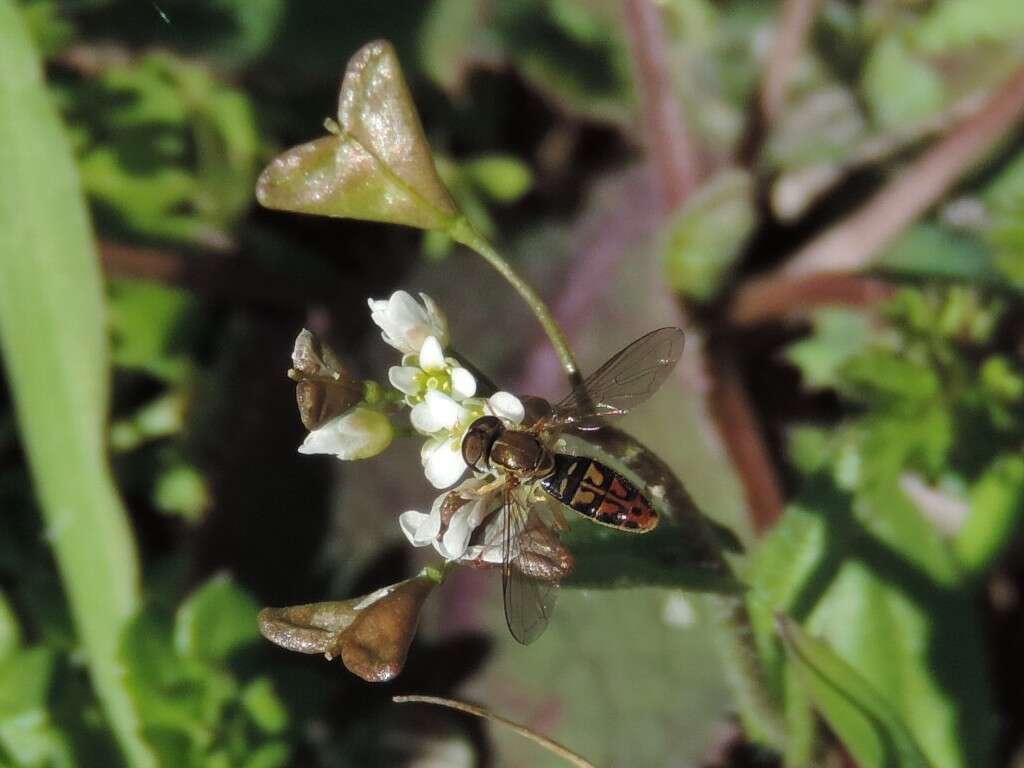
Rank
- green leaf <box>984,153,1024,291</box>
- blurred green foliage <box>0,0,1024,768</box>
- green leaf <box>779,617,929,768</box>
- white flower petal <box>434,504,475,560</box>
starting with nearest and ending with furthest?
white flower petal <box>434,504,475,560</box>, green leaf <box>779,617,929,768</box>, blurred green foliage <box>0,0,1024,768</box>, green leaf <box>984,153,1024,291</box>

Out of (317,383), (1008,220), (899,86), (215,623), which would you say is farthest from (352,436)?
(899,86)

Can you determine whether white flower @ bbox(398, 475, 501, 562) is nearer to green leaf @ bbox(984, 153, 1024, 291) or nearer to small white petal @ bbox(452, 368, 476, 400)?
small white petal @ bbox(452, 368, 476, 400)

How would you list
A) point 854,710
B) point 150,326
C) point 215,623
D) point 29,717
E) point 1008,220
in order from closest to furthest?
point 854,710
point 29,717
point 215,623
point 1008,220
point 150,326

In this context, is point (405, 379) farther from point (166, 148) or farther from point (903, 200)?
point (903, 200)

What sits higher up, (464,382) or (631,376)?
(464,382)

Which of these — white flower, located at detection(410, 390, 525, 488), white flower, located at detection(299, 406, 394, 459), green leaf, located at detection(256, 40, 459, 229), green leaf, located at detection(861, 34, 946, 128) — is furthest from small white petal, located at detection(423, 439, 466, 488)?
green leaf, located at detection(861, 34, 946, 128)
